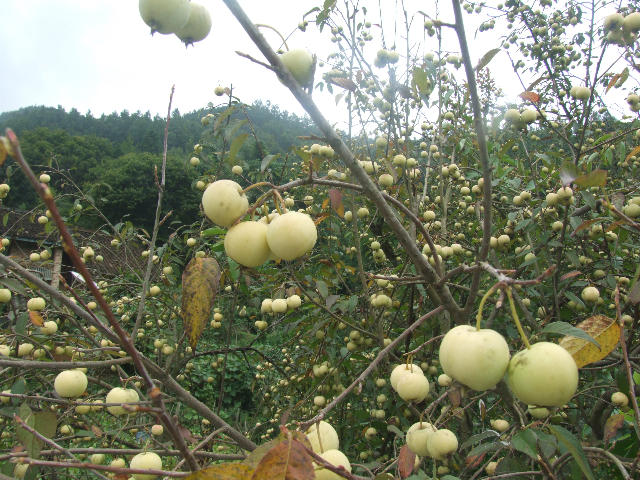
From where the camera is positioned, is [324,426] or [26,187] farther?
[26,187]

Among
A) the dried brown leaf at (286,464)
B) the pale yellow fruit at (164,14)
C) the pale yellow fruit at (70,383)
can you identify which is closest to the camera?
the dried brown leaf at (286,464)

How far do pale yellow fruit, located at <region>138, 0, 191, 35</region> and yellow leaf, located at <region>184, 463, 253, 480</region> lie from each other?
87cm

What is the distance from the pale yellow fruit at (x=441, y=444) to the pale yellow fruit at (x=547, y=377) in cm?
56

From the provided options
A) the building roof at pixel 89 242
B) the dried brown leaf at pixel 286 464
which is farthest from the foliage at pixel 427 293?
the building roof at pixel 89 242

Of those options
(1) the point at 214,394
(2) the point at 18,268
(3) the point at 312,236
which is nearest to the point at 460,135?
(3) the point at 312,236

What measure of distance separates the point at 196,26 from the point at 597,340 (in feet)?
3.92

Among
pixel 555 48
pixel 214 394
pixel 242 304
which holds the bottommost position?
pixel 214 394

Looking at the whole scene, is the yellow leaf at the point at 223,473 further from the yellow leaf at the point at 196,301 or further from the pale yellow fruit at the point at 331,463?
the yellow leaf at the point at 196,301

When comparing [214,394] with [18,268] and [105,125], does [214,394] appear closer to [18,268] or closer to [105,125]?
[18,268]

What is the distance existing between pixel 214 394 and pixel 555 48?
682cm

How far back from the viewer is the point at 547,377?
712 millimetres

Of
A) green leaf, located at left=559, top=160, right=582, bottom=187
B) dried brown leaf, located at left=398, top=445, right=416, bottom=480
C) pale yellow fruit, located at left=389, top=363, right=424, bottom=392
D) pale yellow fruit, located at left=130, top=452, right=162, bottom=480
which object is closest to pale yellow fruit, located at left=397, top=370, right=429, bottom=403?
pale yellow fruit, located at left=389, top=363, right=424, bottom=392

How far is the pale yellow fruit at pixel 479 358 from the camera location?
72 cm

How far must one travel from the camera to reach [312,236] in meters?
0.96
